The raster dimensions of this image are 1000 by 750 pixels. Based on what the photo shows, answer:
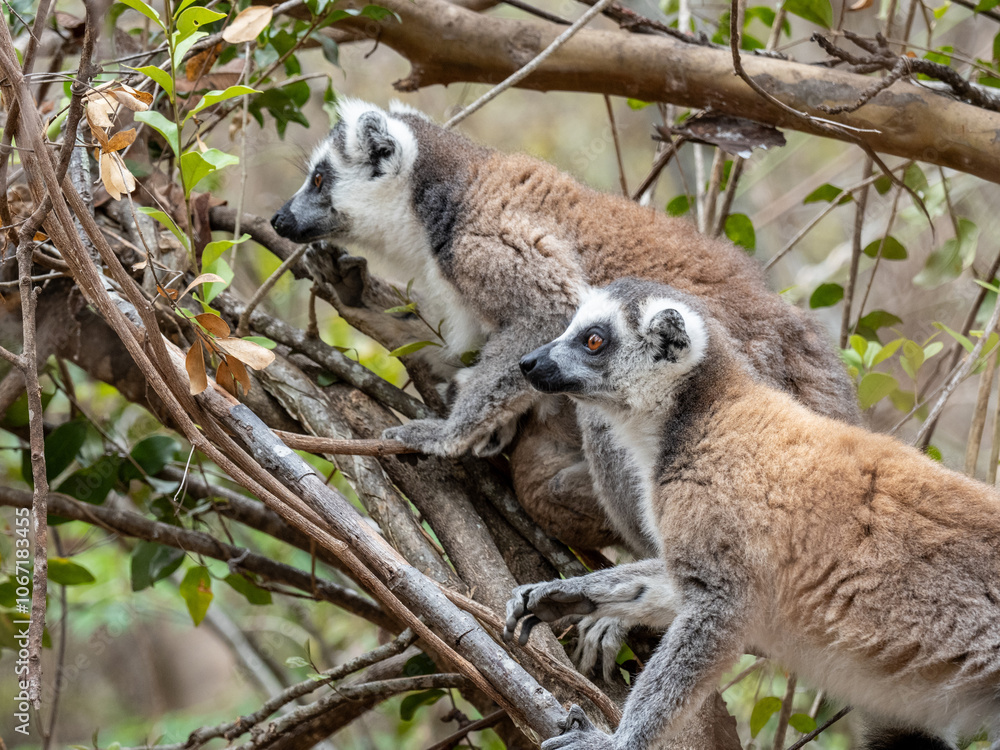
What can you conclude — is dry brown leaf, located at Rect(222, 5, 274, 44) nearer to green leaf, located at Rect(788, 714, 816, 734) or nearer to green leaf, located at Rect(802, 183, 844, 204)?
green leaf, located at Rect(802, 183, 844, 204)

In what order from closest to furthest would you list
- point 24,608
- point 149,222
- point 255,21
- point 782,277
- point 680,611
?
point 680,611
point 255,21
point 24,608
point 149,222
point 782,277

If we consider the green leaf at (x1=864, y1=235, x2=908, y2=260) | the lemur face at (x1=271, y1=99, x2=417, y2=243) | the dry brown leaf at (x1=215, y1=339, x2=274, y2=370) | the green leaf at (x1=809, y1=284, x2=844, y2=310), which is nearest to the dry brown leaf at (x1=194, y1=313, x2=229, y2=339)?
the dry brown leaf at (x1=215, y1=339, x2=274, y2=370)

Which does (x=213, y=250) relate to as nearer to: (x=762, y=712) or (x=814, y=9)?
(x=762, y=712)

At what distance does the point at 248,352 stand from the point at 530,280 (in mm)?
1463

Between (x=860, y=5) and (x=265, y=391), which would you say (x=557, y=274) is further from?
(x=860, y=5)

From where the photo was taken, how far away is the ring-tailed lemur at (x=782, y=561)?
99.9 inches

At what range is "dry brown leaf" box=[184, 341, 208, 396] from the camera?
2680 millimetres

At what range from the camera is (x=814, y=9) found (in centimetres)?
427

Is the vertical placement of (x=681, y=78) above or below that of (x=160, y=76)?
above

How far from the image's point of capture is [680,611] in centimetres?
276

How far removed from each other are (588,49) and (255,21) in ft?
5.77

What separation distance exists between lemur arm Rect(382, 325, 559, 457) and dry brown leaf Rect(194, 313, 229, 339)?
3.77ft

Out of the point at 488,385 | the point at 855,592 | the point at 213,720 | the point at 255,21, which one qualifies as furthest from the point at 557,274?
the point at 213,720

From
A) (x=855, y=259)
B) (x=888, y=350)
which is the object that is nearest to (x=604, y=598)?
(x=888, y=350)
